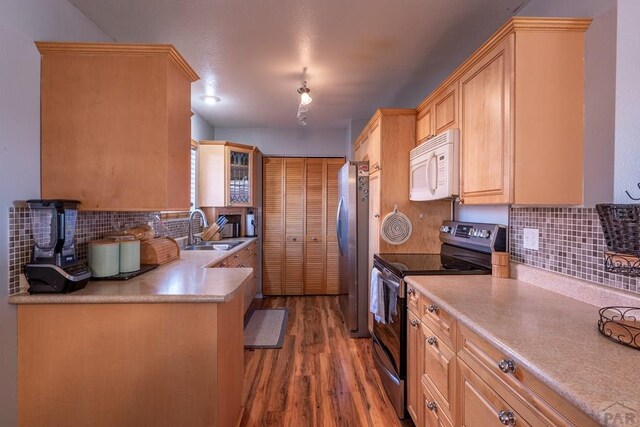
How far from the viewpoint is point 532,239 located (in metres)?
1.66

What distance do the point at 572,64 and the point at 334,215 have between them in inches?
131

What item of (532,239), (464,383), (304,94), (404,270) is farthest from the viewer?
(304,94)

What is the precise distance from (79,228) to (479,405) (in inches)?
82.5

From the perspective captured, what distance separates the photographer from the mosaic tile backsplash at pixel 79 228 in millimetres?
1328

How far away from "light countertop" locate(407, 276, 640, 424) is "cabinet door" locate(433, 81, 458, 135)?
1044 mm

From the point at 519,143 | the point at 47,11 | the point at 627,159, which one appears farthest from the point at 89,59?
the point at 627,159

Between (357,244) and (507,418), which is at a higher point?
(357,244)

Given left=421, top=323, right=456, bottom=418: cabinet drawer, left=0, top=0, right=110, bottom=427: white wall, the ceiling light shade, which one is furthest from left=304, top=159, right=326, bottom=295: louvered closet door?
left=0, top=0, right=110, bottom=427: white wall

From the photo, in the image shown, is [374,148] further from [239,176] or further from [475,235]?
[239,176]

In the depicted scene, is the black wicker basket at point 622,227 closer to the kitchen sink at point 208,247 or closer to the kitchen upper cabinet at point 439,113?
the kitchen upper cabinet at point 439,113

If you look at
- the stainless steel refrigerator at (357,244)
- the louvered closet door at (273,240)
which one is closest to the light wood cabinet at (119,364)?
the stainless steel refrigerator at (357,244)

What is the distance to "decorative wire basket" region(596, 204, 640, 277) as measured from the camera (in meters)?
0.95

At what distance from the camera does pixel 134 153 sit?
161cm

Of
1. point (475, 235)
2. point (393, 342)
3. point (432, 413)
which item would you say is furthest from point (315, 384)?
point (475, 235)
